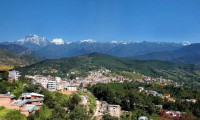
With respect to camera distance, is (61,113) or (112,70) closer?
(61,113)

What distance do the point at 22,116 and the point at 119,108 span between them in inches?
906

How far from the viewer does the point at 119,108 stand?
48.7m

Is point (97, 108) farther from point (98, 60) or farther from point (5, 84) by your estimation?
point (98, 60)

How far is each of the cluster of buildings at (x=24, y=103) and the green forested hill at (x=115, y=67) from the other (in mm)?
75391

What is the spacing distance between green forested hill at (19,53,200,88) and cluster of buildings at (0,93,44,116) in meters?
75.4

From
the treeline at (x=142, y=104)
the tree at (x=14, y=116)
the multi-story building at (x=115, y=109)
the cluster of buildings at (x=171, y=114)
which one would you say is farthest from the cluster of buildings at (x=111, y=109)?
the tree at (x=14, y=116)

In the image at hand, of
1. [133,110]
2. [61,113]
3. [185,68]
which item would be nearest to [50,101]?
[61,113]

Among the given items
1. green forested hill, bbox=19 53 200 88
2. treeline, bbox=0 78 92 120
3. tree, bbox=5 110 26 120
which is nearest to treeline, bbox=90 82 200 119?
treeline, bbox=0 78 92 120

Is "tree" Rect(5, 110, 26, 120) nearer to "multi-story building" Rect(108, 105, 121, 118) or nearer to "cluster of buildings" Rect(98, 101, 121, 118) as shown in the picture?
"cluster of buildings" Rect(98, 101, 121, 118)

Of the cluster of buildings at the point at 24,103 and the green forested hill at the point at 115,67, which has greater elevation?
the green forested hill at the point at 115,67

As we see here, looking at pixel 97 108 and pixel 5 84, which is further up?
pixel 5 84

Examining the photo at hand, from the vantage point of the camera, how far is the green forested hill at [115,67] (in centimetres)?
12600

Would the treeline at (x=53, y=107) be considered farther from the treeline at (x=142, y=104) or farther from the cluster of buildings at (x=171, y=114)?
the cluster of buildings at (x=171, y=114)

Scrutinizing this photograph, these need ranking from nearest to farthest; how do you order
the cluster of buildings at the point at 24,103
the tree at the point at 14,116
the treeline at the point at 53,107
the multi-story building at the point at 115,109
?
the tree at the point at 14,116 < the treeline at the point at 53,107 < the cluster of buildings at the point at 24,103 < the multi-story building at the point at 115,109
